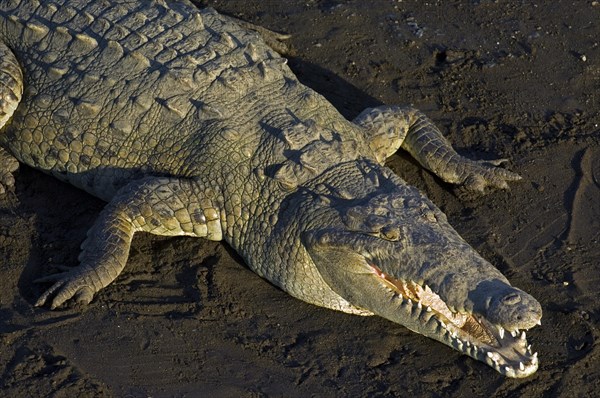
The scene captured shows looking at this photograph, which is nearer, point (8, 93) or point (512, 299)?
point (512, 299)

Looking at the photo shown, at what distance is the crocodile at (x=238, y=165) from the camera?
19.3ft

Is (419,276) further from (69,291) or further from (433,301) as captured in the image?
(69,291)

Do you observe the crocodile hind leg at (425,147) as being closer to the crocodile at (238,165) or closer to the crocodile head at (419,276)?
the crocodile at (238,165)

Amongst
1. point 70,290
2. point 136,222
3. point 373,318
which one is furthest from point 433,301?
point 70,290

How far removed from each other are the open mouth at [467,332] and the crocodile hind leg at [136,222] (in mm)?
1356

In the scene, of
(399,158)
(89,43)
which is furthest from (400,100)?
(89,43)

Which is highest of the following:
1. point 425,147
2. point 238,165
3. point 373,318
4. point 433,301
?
point 425,147

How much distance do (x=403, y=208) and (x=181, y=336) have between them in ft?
5.50

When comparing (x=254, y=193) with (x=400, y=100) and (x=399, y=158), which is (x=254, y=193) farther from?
(x=400, y=100)

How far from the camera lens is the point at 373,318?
6.28 m

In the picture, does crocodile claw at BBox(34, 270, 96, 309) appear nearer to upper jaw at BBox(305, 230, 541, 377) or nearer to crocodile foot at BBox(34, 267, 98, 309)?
crocodile foot at BBox(34, 267, 98, 309)

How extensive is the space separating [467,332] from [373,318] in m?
0.74

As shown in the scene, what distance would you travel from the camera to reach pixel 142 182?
663 cm

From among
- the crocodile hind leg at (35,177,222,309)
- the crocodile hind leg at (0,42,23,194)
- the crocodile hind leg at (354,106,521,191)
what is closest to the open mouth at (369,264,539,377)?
the crocodile hind leg at (35,177,222,309)
